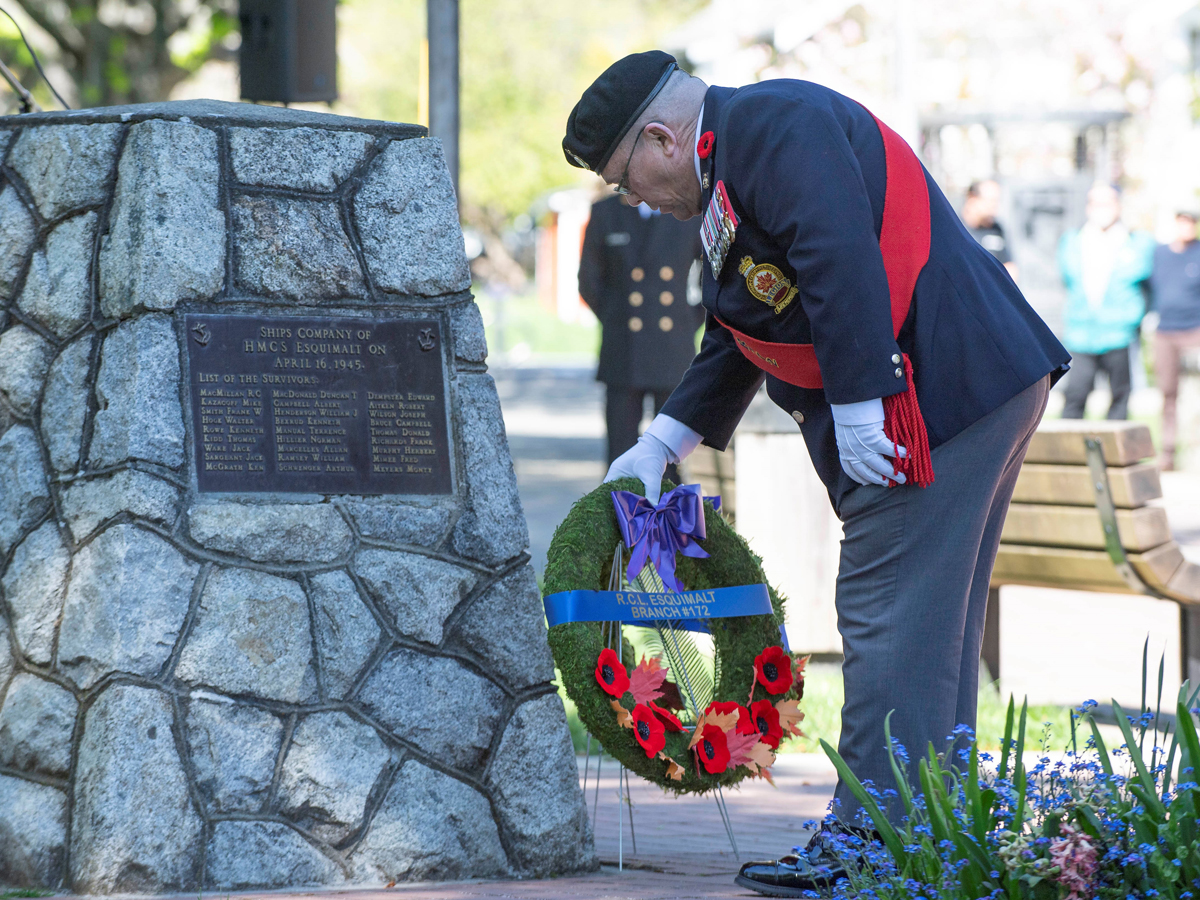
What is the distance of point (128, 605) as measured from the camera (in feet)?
9.75

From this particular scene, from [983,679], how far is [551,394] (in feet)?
51.3

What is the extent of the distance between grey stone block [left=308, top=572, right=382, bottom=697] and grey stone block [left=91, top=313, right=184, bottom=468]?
40 cm

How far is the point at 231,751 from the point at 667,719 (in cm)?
89

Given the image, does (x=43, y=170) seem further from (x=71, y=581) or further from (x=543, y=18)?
(x=543, y=18)

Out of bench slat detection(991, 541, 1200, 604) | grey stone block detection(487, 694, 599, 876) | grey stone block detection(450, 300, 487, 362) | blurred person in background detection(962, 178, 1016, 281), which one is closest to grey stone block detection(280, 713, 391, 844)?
grey stone block detection(487, 694, 599, 876)

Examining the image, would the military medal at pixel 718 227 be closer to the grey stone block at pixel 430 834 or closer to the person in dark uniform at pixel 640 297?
the grey stone block at pixel 430 834

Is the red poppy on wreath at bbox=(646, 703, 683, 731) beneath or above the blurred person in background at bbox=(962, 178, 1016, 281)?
beneath

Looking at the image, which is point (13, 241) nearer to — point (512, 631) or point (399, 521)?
point (399, 521)

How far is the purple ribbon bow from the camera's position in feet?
10.4

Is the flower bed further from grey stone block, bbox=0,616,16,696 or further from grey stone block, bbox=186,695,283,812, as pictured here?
grey stone block, bbox=0,616,16,696

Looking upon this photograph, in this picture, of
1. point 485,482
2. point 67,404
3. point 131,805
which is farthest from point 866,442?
point 67,404

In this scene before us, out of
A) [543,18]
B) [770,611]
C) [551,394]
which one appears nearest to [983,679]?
[770,611]

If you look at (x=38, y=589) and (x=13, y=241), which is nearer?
(x=38, y=589)

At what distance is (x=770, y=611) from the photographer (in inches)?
127
